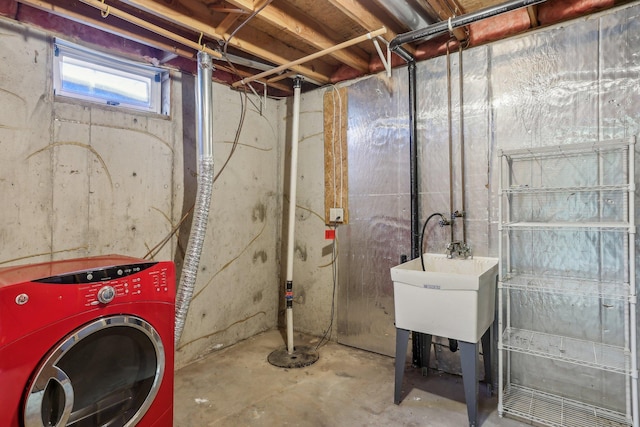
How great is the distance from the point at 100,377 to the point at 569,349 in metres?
2.13

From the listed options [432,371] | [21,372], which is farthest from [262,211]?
[21,372]

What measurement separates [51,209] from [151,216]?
51 cm

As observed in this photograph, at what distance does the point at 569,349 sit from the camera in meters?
1.78

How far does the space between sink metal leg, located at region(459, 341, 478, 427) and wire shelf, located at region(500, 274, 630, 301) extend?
0.39 m

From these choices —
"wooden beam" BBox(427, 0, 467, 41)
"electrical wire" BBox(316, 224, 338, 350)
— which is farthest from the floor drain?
"wooden beam" BBox(427, 0, 467, 41)

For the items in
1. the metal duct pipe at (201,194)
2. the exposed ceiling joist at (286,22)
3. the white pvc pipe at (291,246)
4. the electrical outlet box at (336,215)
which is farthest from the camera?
the electrical outlet box at (336,215)

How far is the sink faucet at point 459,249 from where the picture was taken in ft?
7.04

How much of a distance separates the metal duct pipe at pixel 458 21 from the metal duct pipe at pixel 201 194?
3.78 feet

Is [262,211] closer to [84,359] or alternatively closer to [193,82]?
[193,82]

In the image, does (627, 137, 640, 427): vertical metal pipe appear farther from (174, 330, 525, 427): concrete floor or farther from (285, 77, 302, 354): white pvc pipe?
(285, 77, 302, 354): white pvc pipe

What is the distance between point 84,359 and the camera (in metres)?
1.24

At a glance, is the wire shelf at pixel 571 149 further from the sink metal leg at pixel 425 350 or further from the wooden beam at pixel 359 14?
the sink metal leg at pixel 425 350

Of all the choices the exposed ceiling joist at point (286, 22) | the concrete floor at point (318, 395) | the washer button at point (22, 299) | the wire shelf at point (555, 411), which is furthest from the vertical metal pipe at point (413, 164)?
the washer button at point (22, 299)

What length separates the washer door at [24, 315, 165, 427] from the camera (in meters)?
1.10
